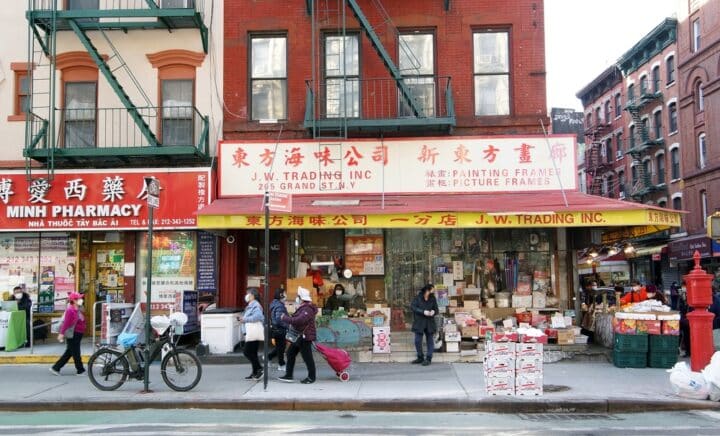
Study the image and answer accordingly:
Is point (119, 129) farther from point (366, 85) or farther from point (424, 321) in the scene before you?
point (424, 321)

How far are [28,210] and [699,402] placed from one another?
13819 mm

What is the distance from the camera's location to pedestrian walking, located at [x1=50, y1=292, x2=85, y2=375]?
12234mm

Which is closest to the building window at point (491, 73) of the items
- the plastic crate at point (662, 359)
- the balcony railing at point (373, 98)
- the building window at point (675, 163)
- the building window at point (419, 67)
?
the balcony railing at point (373, 98)

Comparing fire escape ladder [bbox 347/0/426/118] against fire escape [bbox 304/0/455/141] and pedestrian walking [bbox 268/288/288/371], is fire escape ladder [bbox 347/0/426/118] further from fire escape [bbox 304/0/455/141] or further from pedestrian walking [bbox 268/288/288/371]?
pedestrian walking [bbox 268/288/288/371]

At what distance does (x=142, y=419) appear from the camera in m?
9.23

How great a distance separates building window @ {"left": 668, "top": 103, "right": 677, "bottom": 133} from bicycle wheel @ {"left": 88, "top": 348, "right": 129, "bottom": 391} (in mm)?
38820

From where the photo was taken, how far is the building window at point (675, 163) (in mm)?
41178

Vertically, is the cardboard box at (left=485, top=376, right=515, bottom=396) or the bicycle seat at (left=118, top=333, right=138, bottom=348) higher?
the bicycle seat at (left=118, top=333, right=138, bottom=348)

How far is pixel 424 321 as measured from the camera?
13.3 metres

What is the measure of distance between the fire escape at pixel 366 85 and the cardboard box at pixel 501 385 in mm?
6492

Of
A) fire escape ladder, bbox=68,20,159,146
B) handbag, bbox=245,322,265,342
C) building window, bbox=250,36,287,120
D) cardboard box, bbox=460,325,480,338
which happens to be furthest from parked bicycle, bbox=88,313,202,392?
building window, bbox=250,36,287,120

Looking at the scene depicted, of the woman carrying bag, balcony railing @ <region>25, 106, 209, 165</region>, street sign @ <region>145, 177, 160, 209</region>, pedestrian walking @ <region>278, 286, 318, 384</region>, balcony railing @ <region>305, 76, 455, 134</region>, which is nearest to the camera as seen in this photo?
street sign @ <region>145, 177, 160, 209</region>

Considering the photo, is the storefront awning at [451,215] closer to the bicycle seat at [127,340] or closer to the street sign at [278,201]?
the street sign at [278,201]

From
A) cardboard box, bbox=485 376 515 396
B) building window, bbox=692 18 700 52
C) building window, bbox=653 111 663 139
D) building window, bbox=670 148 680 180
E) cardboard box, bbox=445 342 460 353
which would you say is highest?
building window, bbox=692 18 700 52
